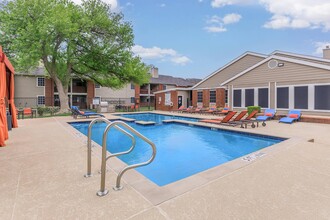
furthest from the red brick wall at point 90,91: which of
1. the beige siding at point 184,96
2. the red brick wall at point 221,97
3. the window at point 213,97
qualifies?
the red brick wall at point 221,97

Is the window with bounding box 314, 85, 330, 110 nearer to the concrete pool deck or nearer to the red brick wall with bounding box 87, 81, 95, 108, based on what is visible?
the concrete pool deck

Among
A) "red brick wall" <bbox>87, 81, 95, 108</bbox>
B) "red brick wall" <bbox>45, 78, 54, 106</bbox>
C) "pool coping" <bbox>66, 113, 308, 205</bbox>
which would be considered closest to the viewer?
"pool coping" <bbox>66, 113, 308, 205</bbox>

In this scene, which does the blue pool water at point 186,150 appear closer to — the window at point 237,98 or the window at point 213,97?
the window at point 237,98

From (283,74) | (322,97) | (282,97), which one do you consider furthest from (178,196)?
(283,74)

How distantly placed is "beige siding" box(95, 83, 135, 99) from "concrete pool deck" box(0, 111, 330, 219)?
29.9 m

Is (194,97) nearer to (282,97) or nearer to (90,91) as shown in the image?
(282,97)

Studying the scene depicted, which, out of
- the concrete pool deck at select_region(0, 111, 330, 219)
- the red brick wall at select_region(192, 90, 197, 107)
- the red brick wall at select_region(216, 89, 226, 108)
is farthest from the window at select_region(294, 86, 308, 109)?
the red brick wall at select_region(192, 90, 197, 107)

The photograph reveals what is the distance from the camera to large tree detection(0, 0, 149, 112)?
16859mm

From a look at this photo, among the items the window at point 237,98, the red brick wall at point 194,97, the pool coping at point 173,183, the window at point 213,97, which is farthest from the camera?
the red brick wall at point 194,97

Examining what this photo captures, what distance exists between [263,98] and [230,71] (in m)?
7.09

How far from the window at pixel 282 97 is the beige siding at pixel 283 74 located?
28.0 inches

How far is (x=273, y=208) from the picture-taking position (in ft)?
8.95

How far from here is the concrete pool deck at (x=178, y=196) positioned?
2.59 meters

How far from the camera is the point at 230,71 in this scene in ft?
71.2
